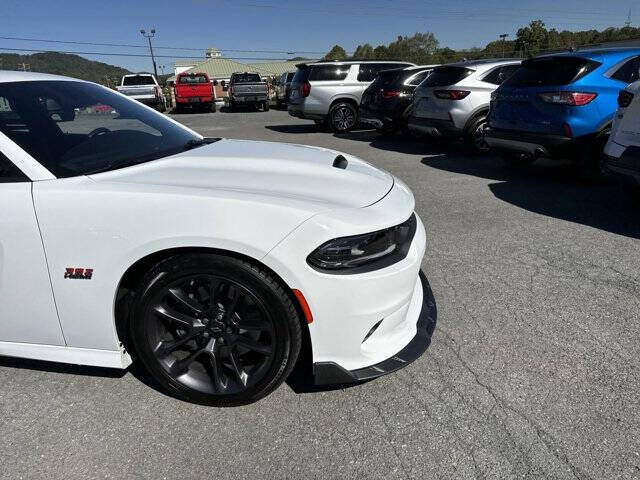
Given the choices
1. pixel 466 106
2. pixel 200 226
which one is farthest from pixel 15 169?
pixel 466 106

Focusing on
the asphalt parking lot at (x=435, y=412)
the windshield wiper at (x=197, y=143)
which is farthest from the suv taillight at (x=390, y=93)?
the windshield wiper at (x=197, y=143)

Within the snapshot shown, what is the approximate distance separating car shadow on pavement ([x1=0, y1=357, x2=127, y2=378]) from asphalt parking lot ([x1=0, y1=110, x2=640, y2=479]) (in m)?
0.01

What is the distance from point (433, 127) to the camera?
8102 mm

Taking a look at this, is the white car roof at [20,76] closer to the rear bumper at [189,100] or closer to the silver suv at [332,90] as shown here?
the silver suv at [332,90]

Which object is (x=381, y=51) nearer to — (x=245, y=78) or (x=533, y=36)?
(x=533, y=36)

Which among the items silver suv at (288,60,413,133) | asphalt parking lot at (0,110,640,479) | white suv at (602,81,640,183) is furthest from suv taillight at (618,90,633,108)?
silver suv at (288,60,413,133)

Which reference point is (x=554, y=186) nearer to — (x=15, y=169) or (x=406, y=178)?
(x=406, y=178)

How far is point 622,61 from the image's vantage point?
5.62 m

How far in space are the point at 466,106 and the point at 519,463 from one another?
696cm

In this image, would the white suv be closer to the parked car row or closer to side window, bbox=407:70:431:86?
the parked car row

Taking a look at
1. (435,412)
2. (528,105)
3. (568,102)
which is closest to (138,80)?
(528,105)

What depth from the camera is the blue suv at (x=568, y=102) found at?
547cm

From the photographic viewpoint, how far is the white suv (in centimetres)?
427

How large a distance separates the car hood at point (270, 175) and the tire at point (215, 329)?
0.38m
